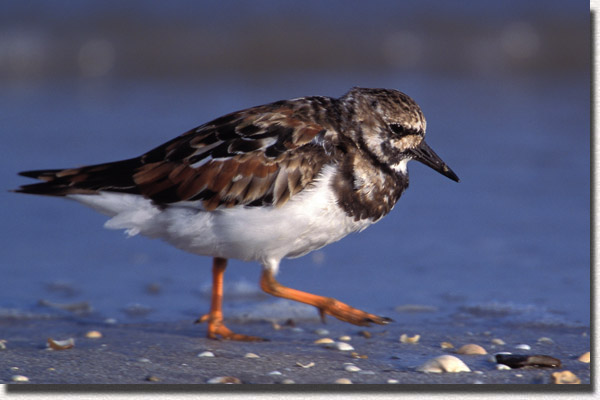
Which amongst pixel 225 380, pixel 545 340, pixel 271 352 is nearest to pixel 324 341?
pixel 271 352

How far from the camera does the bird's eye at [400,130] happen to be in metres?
3.56

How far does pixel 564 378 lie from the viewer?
9.87 feet

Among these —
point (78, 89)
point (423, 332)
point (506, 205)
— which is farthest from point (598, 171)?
point (78, 89)

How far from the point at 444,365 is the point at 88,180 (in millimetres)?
1661

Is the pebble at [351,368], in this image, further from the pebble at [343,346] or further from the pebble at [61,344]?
the pebble at [61,344]

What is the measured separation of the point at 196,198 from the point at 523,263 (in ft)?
6.96

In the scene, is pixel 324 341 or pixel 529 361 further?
pixel 324 341

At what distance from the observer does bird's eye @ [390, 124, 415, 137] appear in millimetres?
3557

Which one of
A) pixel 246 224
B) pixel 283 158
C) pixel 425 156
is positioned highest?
pixel 425 156

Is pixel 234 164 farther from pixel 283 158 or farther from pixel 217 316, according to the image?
pixel 217 316

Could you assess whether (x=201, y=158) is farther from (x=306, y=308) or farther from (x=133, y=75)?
(x=133, y=75)

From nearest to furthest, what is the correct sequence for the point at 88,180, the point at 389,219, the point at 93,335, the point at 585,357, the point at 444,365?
the point at 444,365 → the point at 585,357 → the point at 88,180 → the point at 93,335 → the point at 389,219

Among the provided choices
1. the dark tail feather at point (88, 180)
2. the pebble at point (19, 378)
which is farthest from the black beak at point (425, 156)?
the pebble at point (19, 378)

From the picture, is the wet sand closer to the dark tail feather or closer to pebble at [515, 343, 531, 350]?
pebble at [515, 343, 531, 350]
